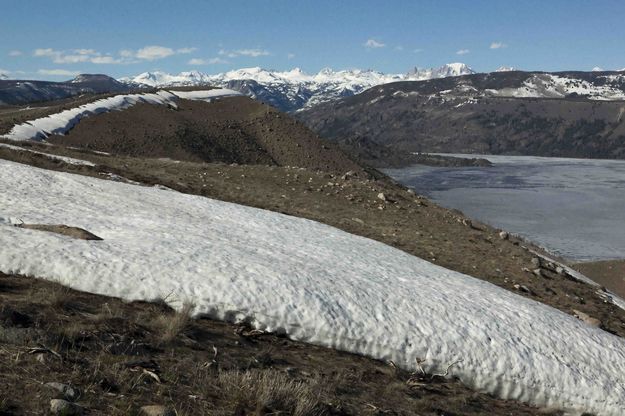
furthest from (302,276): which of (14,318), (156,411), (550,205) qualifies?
(550,205)

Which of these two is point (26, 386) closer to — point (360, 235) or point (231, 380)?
point (231, 380)

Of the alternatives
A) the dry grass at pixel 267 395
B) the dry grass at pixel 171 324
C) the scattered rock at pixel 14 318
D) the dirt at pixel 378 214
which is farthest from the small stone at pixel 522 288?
the scattered rock at pixel 14 318

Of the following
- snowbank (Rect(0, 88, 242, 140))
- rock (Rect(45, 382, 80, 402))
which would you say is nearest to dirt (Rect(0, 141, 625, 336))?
rock (Rect(45, 382, 80, 402))

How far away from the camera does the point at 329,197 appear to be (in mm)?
31234

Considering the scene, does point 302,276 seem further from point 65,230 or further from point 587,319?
point 587,319

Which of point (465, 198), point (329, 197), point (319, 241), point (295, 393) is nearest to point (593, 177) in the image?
point (465, 198)

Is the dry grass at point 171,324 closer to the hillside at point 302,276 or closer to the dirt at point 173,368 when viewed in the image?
the dirt at point 173,368

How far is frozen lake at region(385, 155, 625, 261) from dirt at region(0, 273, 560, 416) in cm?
5782

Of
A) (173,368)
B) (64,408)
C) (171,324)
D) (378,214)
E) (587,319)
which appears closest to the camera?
(64,408)

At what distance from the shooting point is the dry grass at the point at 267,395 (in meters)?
7.10

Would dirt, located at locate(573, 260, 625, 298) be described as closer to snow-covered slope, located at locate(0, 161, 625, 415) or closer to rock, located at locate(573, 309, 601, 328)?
rock, located at locate(573, 309, 601, 328)

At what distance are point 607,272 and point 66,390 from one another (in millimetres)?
59112

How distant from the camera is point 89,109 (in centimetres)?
7100

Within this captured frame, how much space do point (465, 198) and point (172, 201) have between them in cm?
9731
